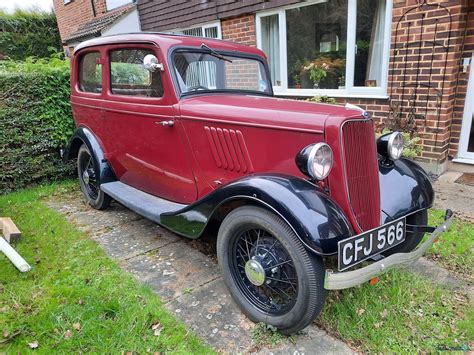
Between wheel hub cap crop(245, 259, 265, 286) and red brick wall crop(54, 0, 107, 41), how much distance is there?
11.1 metres

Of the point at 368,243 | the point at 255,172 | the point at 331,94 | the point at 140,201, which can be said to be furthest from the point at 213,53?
the point at 331,94

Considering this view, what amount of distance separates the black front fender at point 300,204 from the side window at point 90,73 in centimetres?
235

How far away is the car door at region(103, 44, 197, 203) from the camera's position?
3004 millimetres

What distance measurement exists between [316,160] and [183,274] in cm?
150

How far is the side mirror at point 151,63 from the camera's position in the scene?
9.36 ft

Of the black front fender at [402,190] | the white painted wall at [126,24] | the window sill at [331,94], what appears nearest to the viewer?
the black front fender at [402,190]

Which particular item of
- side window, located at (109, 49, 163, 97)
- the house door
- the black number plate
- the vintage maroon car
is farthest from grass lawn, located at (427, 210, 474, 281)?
side window, located at (109, 49, 163, 97)

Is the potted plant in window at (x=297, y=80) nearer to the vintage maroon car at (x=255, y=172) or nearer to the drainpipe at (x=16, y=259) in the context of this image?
the vintage maroon car at (x=255, y=172)

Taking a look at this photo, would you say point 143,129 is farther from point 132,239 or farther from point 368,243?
point 368,243

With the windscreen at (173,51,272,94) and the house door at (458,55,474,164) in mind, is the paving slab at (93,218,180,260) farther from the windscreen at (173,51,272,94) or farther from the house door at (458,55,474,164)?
the house door at (458,55,474,164)

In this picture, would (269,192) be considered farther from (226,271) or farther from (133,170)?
(133,170)

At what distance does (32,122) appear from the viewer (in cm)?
464

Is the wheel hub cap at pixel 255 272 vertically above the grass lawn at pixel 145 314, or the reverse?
the wheel hub cap at pixel 255 272

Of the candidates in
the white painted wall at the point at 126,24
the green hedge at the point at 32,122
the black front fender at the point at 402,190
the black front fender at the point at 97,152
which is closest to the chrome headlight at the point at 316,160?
the black front fender at the point at 402,190
